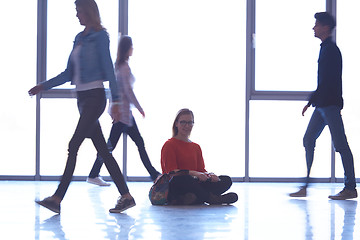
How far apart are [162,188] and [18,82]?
2.57 m

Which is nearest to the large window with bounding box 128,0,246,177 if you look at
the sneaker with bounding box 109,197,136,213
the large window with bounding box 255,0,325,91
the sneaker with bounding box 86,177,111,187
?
the large window with bounding box 255,0,325,91

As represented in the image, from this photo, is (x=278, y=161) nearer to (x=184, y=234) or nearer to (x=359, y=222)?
(x=359, y=222)

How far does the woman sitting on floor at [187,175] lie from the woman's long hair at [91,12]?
3.08ft

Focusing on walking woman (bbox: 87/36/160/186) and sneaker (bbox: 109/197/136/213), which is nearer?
sneaker (bbox: 109/197/136/213)

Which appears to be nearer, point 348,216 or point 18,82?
point 348,216

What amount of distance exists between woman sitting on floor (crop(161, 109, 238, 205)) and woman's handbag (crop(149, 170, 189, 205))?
1.2 inches

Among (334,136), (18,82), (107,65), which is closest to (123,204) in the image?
(107,65)

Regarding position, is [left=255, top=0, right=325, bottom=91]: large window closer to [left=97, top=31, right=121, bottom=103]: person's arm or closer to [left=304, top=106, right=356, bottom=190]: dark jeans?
[left=304, top=106, right=356, bottom=190]: dark jeans

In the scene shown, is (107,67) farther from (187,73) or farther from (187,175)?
(187,73)

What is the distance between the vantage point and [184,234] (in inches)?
112

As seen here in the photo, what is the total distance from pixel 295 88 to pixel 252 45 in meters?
0.63

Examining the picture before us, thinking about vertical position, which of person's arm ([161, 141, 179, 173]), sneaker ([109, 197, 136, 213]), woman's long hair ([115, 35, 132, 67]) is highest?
woman's long hair ([115, 35, 132, 67])

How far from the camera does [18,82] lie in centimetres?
582

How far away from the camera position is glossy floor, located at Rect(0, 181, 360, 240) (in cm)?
286
